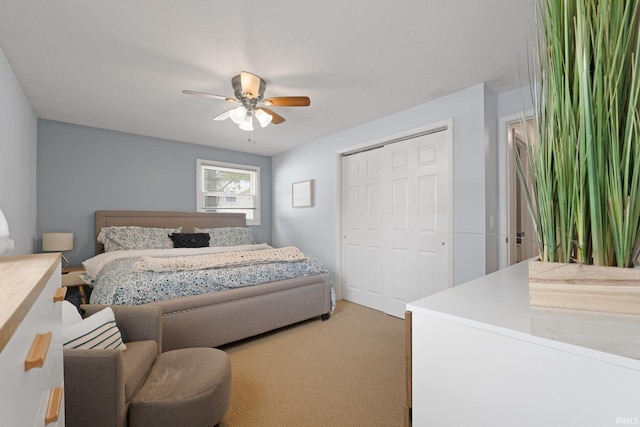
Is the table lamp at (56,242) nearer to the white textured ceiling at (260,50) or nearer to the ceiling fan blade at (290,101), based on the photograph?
the white textured ceiling at (260,50)

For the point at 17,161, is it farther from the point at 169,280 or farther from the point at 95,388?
the point at 95,388

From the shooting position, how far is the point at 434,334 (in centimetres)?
75

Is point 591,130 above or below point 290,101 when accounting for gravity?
below

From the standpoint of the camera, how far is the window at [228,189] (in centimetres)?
458

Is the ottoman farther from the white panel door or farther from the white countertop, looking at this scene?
the white panel door

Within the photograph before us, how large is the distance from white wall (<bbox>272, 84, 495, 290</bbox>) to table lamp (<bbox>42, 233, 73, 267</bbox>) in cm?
292

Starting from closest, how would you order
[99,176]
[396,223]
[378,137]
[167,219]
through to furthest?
[396,223], [378,137], [99,176], [167,219]

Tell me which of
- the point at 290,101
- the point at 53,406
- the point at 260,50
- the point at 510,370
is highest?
the point at 260,50

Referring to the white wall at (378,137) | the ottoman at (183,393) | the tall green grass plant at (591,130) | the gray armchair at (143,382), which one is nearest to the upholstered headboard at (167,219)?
the white wall at (378,137)

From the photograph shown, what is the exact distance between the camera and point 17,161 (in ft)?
7.91

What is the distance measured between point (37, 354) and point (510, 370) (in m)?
0.98

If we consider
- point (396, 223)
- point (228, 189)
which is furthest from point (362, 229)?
point (228, 189)

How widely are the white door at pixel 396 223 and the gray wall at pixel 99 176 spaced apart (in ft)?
8.63

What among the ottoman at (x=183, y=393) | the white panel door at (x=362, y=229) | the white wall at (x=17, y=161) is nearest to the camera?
the ottoman at (x=183, y=393)
